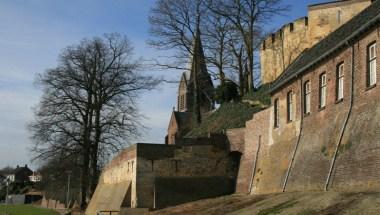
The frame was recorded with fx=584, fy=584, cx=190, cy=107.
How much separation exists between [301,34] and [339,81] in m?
18.3

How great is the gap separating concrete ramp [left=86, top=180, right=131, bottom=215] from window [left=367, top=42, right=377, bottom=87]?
62.7ft

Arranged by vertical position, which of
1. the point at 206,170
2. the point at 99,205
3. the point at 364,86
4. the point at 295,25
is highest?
the point at 295,25

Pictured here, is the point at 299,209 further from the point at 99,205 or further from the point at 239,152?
the point at 99,205

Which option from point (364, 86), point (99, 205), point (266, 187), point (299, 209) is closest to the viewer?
point (299, 209)

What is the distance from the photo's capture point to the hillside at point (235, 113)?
138 ft

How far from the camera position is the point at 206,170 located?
3659 centimetres

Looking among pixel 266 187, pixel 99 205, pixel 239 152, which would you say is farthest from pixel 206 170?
pixel 99 205

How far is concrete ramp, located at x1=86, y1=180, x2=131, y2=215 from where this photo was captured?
37688mm

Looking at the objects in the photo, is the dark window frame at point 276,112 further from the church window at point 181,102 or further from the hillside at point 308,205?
the church window at point 181,102

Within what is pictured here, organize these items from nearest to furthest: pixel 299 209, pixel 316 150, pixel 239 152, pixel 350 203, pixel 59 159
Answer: pixel 350 203, pixel 299 209, pixel 316 150, pixel 239 152, pixel 59 159

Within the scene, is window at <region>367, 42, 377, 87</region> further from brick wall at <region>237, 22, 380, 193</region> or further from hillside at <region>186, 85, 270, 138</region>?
hillside at <region>186, 85, 270, 138</region>

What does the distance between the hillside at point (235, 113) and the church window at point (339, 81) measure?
14.8 m

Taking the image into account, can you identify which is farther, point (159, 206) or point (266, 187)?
point (159, 206)

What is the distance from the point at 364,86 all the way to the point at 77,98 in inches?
1216
